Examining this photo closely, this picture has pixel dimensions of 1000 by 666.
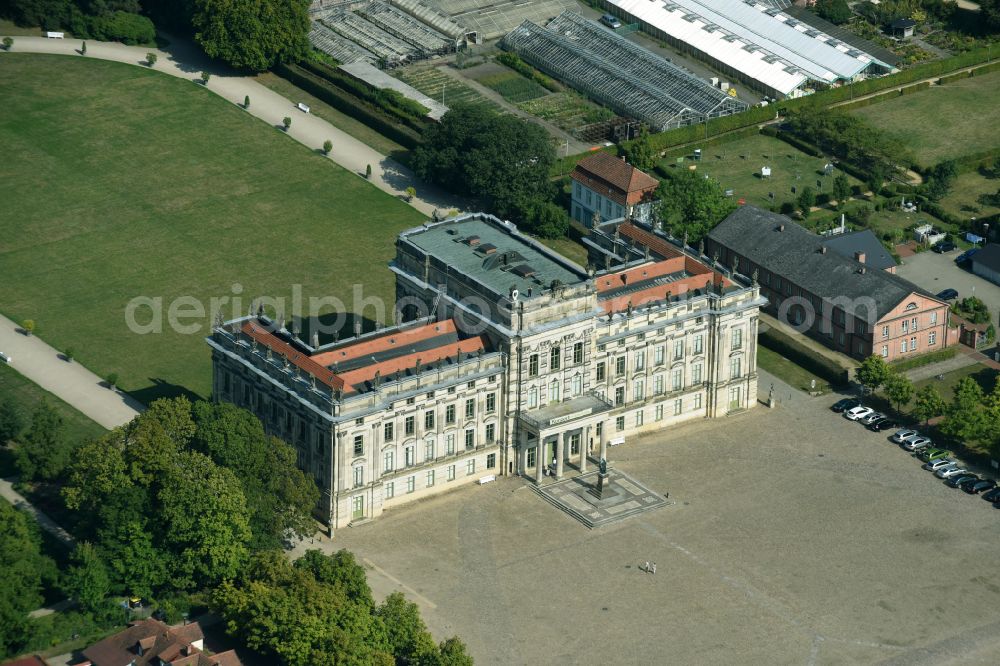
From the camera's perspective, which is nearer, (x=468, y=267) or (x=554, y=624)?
(x=554, y=624)

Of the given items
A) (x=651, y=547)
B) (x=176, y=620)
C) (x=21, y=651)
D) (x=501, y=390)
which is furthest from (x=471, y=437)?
(x=21, y=651)

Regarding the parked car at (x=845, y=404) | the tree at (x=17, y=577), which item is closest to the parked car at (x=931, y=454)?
the parked car at (x=845, y=404)

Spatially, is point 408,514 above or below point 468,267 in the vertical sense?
below

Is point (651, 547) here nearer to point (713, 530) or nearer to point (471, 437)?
point (713, 530)

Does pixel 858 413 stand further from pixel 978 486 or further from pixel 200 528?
pixel 200 528

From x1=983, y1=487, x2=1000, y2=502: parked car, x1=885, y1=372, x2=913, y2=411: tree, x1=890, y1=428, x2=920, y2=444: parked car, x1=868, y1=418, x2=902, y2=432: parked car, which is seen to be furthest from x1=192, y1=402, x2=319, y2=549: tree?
x1=983, y1=487, x2=1000, y2=502: parked car

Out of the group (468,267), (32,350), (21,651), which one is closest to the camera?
(21,651)
